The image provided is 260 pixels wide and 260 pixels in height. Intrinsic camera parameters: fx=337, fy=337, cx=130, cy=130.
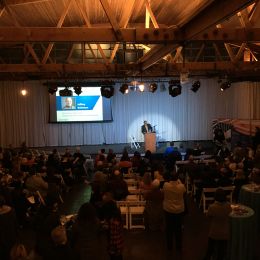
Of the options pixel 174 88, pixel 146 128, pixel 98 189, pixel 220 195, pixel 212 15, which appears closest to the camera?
pixel 212 15

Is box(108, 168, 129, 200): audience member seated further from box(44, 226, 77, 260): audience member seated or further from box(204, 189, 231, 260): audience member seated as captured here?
box(44, 226, 77, 260): audience member seated

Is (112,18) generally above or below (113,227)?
above

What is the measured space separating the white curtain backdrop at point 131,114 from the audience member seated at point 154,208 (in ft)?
38.4

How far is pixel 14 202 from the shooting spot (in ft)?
25.0

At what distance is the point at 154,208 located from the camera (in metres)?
7.02

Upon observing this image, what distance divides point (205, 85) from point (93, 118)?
6.71m

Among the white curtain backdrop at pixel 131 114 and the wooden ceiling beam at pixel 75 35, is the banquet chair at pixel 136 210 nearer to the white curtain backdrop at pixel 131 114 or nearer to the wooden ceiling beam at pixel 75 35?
the wooden ceiling beam at pixel 75 35

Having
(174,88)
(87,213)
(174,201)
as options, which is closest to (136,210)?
(174,201)

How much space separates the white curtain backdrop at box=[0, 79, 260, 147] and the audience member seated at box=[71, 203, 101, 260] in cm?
1396

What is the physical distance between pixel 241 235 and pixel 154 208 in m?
2.00

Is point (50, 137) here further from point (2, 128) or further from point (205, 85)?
point (205, 85)

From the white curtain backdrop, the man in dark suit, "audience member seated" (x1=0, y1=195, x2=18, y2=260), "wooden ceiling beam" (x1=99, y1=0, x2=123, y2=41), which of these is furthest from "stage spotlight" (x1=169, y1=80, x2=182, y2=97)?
"audience member seated" (x1=0, y1=195, x2=18, y2=260)

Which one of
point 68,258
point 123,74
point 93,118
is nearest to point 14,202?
point 68,258

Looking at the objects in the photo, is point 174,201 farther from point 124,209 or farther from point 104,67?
point 104,67
